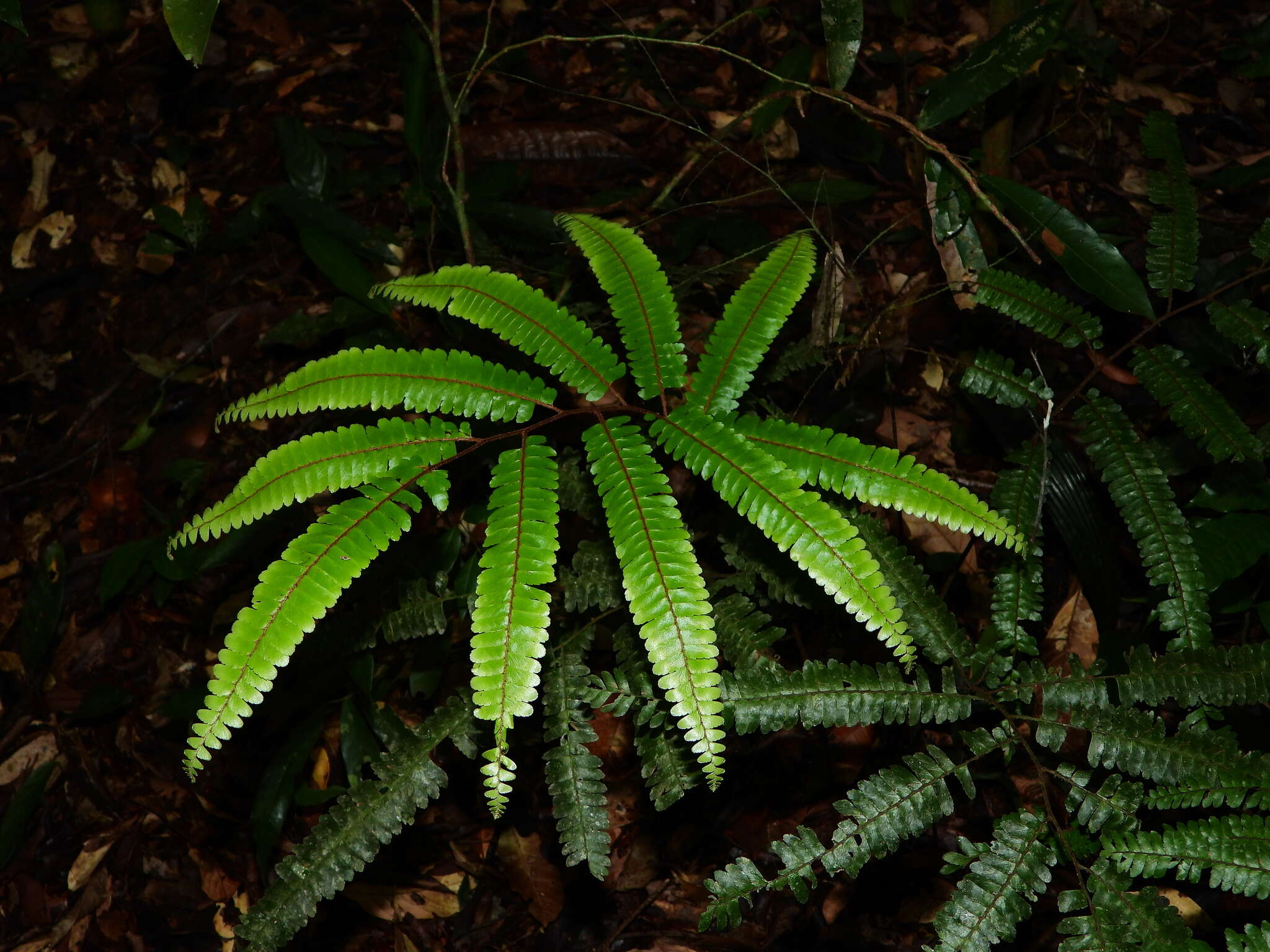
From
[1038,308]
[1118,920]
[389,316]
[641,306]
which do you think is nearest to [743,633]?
[641,306]

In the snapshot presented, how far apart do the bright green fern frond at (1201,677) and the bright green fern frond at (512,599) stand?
1497 mm

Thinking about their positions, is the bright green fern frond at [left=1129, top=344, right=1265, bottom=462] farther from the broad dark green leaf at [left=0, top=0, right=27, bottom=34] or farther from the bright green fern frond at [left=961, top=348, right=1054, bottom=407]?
the broad dark green leaf at [left=0, top=0, right=27, bottom=34]

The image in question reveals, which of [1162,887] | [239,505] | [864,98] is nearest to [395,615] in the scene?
[239,505]

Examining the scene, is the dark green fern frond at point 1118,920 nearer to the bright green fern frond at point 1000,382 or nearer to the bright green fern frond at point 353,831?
the bright green fern frond at point 1000,382

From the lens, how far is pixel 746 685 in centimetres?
207

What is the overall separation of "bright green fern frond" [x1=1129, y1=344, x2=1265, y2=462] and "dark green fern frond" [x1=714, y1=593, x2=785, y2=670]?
1.27 meters

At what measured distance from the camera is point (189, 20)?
1.78 m

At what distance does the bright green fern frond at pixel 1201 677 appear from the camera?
2.05 meters

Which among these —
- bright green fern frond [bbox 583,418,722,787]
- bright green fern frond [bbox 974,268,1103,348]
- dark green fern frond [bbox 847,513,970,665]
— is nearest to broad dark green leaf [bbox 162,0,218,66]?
bright green fern frond [bbox 583,418,722,787]

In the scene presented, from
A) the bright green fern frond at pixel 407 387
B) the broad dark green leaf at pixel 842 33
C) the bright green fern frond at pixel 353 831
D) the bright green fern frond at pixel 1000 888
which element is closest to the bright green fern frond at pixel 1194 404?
the bright green fern frond at pixel 1000 888

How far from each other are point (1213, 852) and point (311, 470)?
220 centimetres

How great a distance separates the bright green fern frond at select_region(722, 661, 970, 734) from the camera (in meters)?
2.06

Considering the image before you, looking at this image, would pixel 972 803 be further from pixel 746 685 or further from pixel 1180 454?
pixel 1180 454

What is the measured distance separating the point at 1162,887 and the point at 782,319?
6.65 ft
